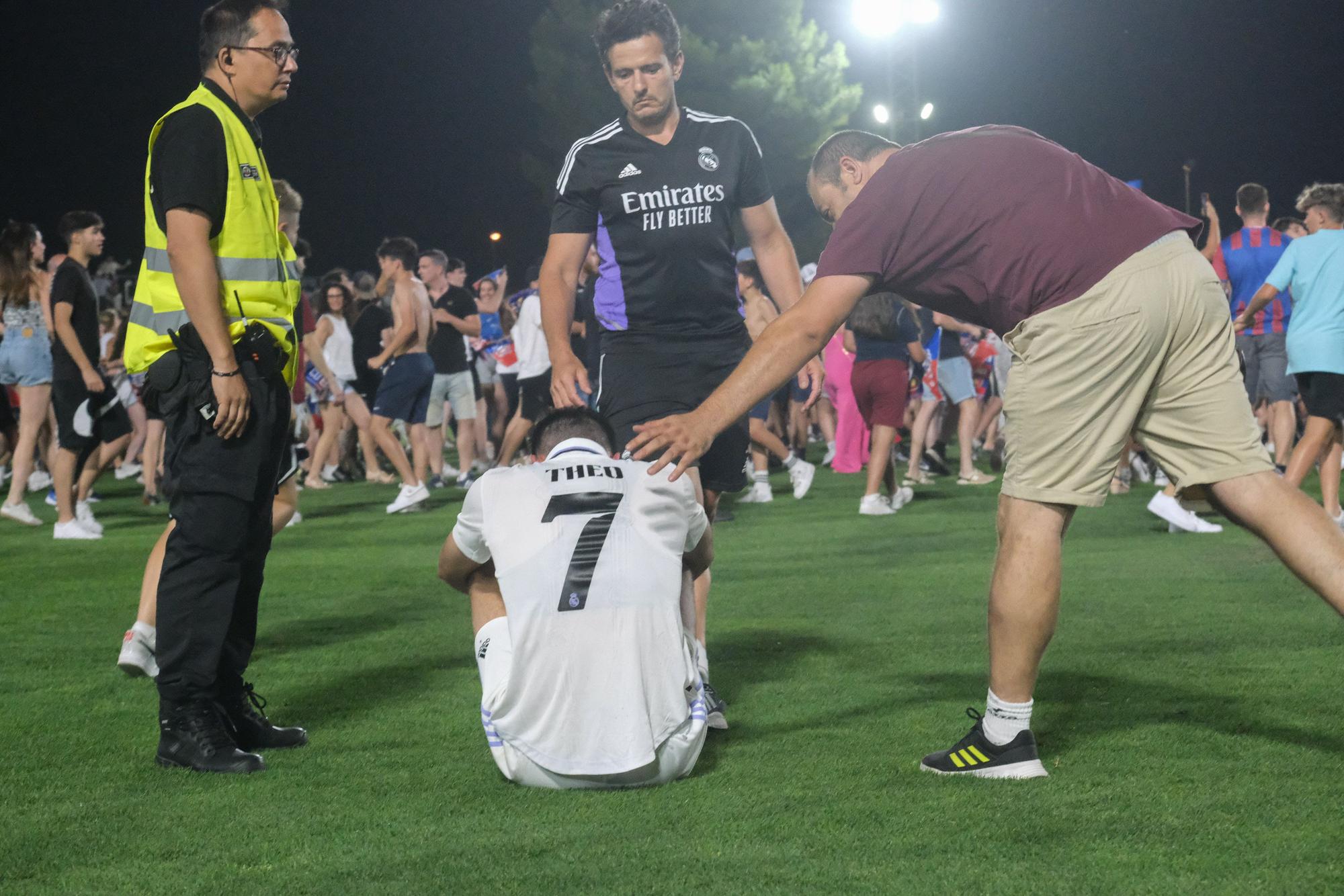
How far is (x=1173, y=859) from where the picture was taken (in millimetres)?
2756

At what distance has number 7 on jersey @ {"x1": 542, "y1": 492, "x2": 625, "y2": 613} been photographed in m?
3.26

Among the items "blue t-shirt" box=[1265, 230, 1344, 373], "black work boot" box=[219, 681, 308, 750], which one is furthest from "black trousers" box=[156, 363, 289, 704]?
"blue t-shirt" box=[1265, 230, 1344, 373]

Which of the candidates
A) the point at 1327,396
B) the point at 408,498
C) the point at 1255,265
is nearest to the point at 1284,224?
the point at 1255,265

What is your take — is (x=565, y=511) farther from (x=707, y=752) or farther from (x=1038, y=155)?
(x=1038, y=155)

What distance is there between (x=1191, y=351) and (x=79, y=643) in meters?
4.51

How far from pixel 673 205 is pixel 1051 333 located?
151 centimetres

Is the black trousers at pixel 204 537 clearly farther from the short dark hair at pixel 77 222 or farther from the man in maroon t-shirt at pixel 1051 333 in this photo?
the short dark hair at pixel 77 222

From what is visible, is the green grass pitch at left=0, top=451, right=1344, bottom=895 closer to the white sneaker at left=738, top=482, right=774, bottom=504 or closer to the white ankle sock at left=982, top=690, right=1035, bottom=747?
the white ankle sock at left=982, top=690, right=1035, bottom=747

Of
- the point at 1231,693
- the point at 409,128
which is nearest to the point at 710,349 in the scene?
the point at 1231,693

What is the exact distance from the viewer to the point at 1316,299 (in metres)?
8.04

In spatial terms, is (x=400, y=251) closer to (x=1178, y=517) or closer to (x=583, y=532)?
(x=1178, y=517)

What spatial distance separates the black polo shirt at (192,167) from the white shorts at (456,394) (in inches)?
387

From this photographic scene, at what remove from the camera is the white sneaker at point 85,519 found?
31.9ft

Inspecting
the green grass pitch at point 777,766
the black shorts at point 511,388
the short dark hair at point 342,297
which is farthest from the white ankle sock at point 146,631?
the black shorts at point 511,388
